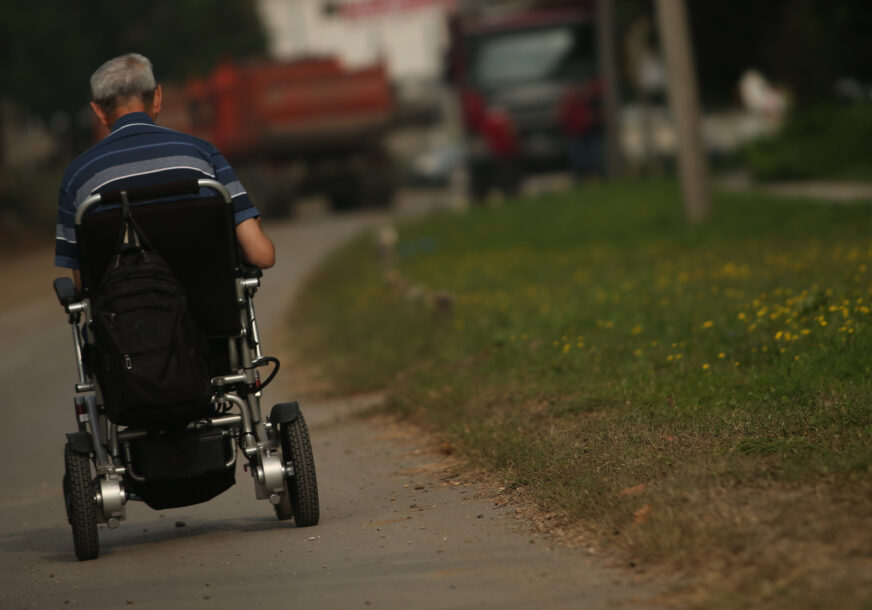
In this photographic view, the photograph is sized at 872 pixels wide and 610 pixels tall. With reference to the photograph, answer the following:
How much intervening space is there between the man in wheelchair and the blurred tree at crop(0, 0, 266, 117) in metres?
36.3

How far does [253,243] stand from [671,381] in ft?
8.04

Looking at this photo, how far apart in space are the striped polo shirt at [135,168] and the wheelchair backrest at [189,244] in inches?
5.4

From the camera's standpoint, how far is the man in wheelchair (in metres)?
5.34

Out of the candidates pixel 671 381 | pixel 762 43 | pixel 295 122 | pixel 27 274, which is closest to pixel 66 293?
pixel 671 381

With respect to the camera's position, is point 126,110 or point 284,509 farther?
point 284,509

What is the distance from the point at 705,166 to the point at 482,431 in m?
11.4

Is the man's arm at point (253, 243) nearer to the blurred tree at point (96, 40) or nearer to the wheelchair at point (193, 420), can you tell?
the wheelchair at point (193, 420)

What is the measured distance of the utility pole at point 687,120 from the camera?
17.7 metres

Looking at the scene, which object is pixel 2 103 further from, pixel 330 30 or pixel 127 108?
pixel 330 30

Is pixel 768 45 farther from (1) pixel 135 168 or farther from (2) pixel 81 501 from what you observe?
(2) pixel 81 501

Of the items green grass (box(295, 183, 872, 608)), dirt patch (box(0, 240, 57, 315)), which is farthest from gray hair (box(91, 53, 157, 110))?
dirt patch (box(0, 240, 57, 315))

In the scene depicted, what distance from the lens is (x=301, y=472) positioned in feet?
19.0

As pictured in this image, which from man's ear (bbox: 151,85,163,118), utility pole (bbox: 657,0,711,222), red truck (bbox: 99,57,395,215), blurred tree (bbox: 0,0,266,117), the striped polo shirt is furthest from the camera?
blurred tree (bbox: 0,0,266,117)

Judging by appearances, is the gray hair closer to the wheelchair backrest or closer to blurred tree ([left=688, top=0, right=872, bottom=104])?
the wheelchair backrest
